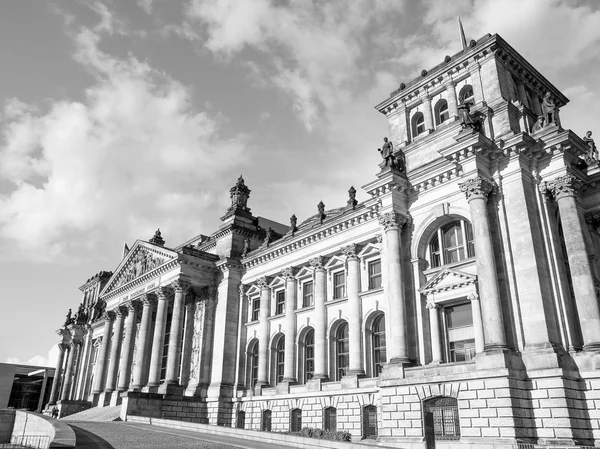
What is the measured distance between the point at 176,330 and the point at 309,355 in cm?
1330

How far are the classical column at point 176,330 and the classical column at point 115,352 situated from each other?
30.2ft

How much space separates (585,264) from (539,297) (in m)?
2.79

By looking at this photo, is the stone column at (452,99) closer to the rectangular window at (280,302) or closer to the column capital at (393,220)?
the column capital at (393,220)

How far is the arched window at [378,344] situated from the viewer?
1330 inches

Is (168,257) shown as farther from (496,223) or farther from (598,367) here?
(598,367)

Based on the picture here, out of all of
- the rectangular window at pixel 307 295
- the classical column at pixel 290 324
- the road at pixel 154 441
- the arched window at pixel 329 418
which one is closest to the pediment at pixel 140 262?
the classical column at pixel 290 324

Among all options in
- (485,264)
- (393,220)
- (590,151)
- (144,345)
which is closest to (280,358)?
(144,345)

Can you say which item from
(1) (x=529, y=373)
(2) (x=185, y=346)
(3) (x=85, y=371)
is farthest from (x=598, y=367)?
(3) (x=85, y=371)

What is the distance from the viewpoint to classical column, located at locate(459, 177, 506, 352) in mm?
23797

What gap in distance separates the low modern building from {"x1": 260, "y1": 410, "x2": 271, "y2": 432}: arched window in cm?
7287

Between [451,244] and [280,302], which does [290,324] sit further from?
[451,244]

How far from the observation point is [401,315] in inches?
1112

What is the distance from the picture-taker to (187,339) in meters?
47.2

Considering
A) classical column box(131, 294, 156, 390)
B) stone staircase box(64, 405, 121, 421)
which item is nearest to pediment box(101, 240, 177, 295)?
classical column box(131, 294, 156, 390)
